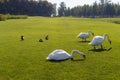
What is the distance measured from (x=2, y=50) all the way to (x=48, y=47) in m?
3.97

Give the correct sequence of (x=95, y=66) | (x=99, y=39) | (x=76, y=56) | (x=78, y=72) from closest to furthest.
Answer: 1. (x=78, y=72)
2. (x=95, y=66)
3. (x=76, y=56)
4. (x=99, y=39)

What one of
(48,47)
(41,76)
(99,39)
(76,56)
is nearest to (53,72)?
(41,76)

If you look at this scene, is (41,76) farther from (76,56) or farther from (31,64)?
(76,56)

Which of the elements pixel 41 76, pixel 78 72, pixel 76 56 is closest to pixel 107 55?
pixel 76 56

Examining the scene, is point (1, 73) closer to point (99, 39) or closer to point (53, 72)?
point (53, 72)

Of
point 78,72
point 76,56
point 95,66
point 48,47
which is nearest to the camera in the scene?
point 78,72

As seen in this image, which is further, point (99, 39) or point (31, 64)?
point (99, 39)

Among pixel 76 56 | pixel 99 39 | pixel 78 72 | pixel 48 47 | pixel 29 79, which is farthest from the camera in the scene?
pixel 48 47

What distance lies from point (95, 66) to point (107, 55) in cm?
408

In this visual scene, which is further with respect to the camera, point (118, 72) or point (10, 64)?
point (10, 64)

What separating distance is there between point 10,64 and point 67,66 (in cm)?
363

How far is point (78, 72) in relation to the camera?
18797 millimetres

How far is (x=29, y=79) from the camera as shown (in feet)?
57.8

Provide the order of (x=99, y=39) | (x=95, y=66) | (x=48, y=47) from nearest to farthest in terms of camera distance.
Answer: (x=95, y=66), (x=99, y=39), (x=48, y=47)
